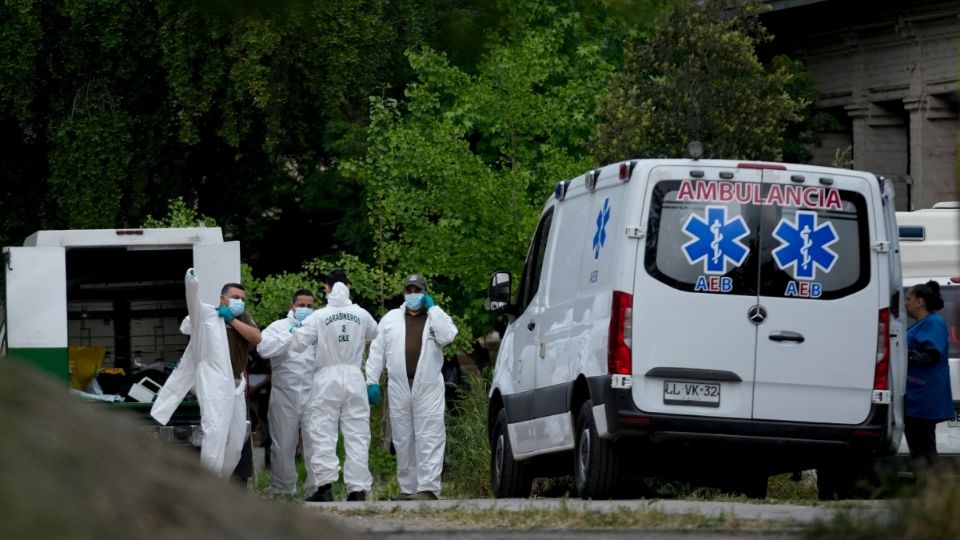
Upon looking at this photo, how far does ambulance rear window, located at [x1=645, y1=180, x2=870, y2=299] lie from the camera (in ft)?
36.1

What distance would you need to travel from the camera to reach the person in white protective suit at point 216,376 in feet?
46.0

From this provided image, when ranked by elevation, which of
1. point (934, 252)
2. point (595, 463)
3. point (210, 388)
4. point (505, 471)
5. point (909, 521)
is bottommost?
point (505, 471)

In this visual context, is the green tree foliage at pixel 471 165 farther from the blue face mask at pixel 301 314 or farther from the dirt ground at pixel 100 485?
the dirt ground at pixel 100 485

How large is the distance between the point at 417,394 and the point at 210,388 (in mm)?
2845

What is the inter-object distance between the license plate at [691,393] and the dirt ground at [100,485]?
568 centimetres

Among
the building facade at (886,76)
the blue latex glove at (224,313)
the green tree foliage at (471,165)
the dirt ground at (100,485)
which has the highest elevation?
the building facade at (886,76)

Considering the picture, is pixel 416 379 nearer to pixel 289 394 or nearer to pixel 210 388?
pixel 289 394

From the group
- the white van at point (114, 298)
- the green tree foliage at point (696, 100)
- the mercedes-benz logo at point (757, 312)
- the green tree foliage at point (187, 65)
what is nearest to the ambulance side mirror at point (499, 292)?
the green tree foliage at point (187, 65)

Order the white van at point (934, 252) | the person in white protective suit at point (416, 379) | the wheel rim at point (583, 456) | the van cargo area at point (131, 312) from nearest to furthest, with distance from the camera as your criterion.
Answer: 1. the wheel rim at point (583, 456)
2. the white van at point (934, 252)
3. the person in white protective suit at point (416, 379)
4. the van cargo area at point (131, 312)

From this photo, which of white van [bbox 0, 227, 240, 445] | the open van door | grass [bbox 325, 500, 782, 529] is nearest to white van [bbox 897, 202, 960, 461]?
white van [bbox 0, 227, 240, 445]

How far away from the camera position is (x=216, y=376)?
14133 millimetres

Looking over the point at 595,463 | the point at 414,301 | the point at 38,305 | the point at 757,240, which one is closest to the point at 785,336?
the point at 757,240

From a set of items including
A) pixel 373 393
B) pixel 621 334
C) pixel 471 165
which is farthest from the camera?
pixel 471 165

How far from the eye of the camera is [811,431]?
1119cm
